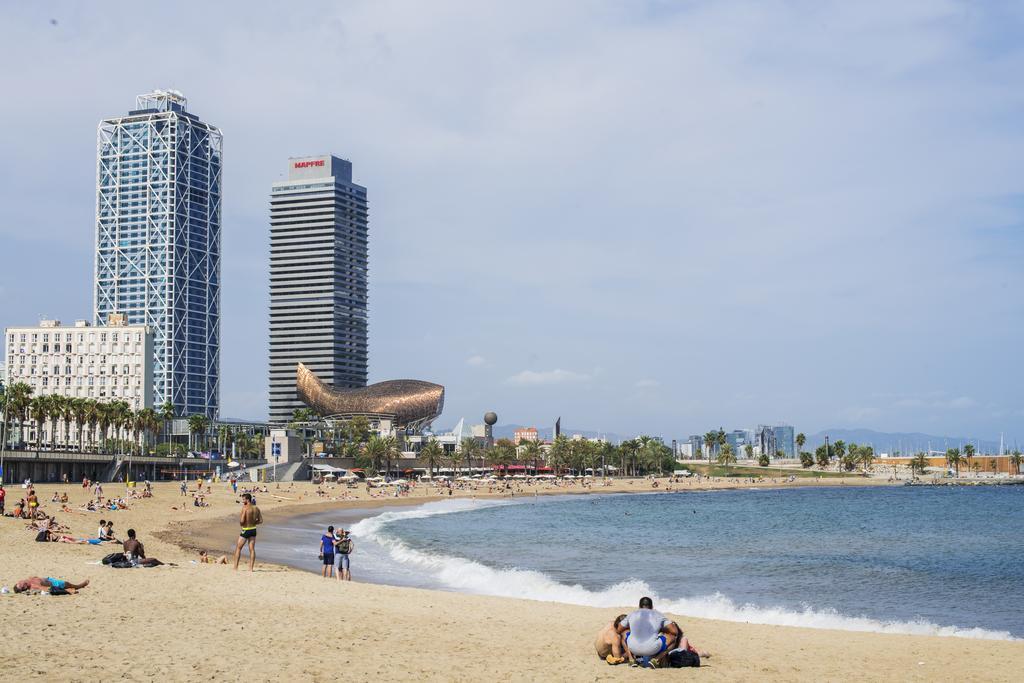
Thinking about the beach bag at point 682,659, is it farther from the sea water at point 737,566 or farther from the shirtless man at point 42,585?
the shirtless man at point 42,585

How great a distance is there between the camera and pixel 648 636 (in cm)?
1370

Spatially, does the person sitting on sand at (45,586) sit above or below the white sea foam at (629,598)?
above

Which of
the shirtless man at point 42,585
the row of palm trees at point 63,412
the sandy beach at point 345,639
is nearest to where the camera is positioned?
the sandy beach at point 345,639

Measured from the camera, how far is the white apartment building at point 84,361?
183 m

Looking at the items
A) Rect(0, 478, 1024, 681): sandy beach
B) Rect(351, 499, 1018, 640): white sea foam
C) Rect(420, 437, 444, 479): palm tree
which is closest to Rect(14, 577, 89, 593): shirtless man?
Rect(0, 478, 1024, 681): sandy beach

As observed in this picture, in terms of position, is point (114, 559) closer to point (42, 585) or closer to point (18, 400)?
point (42, 585)

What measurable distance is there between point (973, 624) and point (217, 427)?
177 metres

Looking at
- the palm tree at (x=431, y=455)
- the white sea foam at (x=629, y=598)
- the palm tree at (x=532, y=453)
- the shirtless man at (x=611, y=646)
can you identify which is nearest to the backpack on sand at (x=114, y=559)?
the white sea foam at (x=629, y=598)

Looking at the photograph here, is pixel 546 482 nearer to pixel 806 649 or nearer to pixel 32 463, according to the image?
pixel 32 463

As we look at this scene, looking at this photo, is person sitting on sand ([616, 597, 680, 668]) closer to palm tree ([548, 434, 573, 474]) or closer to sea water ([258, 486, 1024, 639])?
sea water ([258, 486, 1024, 639])

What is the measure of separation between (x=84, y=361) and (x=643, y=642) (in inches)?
7531

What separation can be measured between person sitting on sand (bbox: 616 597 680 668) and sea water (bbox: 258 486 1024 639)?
8.63m

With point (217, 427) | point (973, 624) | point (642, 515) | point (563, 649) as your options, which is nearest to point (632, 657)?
point (563, 649)

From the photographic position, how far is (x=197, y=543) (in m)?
35.6
